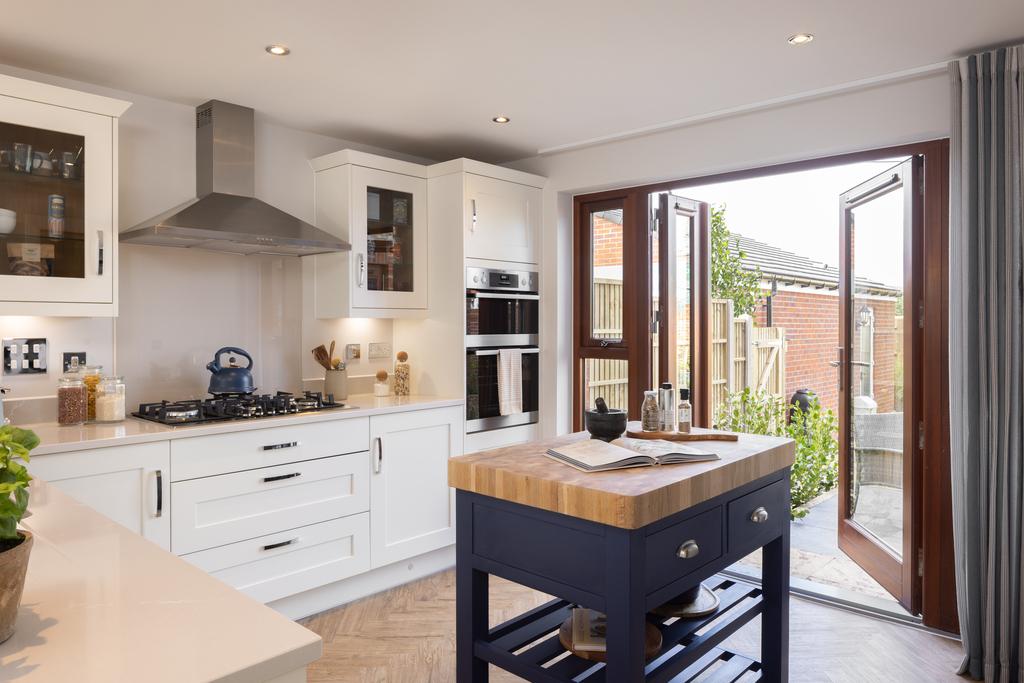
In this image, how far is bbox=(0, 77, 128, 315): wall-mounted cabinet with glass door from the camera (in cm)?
258

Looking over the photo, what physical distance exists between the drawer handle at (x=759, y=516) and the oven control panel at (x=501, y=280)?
2186mm

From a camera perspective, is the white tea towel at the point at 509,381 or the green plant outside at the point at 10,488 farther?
the white tea towel at the point at 509,381

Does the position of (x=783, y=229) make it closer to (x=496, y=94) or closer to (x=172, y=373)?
(x=496, y=94)

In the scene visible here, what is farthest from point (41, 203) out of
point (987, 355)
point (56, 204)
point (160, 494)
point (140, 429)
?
point (987, 355)

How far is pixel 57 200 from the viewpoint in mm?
2705

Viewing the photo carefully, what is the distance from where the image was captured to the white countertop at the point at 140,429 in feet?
8.09

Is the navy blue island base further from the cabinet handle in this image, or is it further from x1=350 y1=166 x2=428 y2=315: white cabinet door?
x1=350 y1=166 x2=428 y2=315: white cabinet door

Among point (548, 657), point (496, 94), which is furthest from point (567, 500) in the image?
point (496, 94)

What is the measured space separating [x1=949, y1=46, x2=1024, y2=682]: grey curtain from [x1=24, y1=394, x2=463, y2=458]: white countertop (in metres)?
2.54

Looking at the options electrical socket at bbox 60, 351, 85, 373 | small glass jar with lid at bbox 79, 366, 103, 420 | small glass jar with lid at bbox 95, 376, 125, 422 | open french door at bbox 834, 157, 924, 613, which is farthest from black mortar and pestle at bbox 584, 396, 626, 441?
electrical socket at bbox 60, 351, 85, 373

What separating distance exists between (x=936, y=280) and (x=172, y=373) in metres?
3.57

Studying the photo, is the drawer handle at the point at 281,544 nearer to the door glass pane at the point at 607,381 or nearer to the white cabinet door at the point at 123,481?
the white cabinet door at the point at 123,481

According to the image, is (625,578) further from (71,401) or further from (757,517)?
(71,401)

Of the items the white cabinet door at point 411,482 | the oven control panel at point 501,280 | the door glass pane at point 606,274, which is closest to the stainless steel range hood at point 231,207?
the oven control panel at point 501,280
